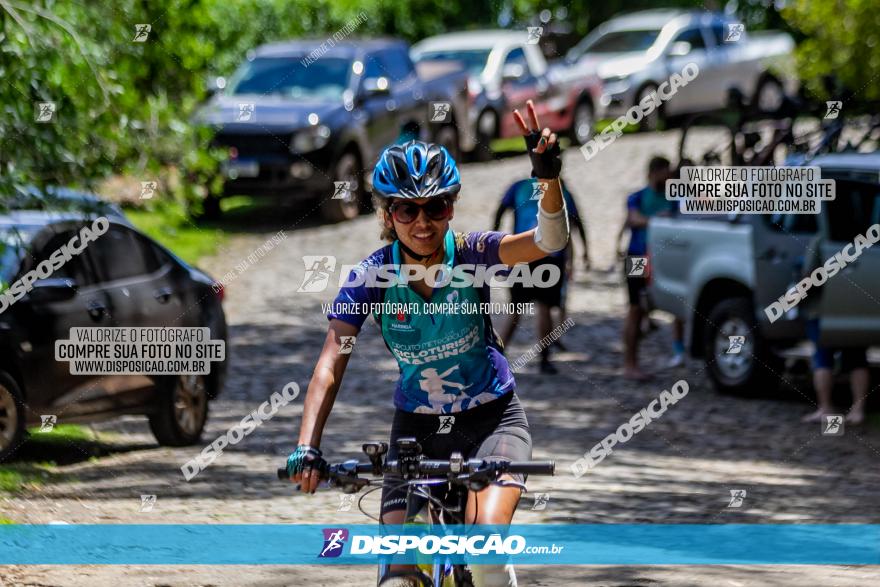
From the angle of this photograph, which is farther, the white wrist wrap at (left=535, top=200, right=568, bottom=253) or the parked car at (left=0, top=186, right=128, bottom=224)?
the parked car at (left=0, top=186, right=128, bottom=224)

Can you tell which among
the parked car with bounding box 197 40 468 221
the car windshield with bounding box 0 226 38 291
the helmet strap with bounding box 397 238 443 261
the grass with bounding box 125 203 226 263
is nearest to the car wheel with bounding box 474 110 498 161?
the parked car with bounding box 197 40 468 221

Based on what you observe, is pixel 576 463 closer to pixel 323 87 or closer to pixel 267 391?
pixel 267 391

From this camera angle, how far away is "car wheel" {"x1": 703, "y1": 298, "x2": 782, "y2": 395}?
545 inches

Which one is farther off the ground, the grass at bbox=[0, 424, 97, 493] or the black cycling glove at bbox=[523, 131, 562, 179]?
the grass at bbox=[0, 424, 97, 493]

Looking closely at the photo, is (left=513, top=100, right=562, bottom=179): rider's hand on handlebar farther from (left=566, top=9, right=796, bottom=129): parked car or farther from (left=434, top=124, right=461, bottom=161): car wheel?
(left=566, top=9, right=796, bottom=129): parked car

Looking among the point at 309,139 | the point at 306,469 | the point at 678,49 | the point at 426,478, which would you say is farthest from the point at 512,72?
the point at 306,469

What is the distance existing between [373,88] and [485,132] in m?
5.16

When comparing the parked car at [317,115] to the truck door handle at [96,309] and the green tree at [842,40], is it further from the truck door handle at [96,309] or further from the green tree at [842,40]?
the truck door handle at [96,309]

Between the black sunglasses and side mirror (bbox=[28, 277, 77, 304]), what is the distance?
5604mm

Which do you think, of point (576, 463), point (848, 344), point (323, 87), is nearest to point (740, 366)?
point (848, 344)

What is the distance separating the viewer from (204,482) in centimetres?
1065

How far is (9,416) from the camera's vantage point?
10.0 meters

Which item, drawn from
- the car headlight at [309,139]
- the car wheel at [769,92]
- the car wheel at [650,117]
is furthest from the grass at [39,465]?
the car wheel at [769,92]

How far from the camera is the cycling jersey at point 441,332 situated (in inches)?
211
